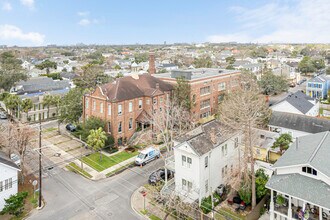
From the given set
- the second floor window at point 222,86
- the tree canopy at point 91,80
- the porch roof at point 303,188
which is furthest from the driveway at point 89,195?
the tree canopy at point 91,80

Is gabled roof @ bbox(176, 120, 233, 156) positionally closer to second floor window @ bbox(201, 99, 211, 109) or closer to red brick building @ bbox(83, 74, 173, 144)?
red brick building @ bbox(83, 74, 173, 144)

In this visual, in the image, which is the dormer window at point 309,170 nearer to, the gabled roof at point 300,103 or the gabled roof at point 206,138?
the gabled roof at point 206,138

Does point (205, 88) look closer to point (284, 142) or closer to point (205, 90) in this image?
point (205, 90)

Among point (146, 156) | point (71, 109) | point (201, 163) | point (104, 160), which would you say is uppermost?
point (71, 109)

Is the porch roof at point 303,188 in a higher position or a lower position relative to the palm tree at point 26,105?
lower

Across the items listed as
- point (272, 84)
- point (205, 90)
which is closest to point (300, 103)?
point (205, 90)
